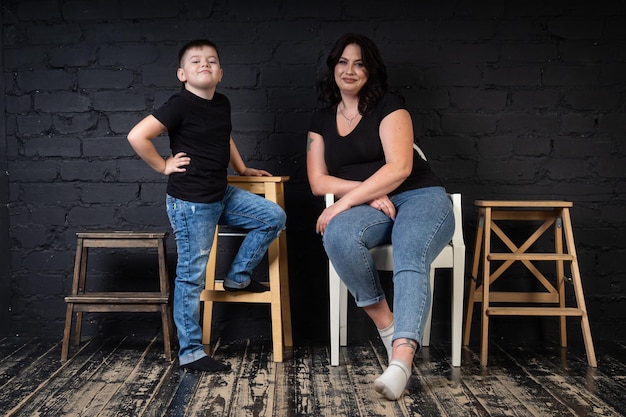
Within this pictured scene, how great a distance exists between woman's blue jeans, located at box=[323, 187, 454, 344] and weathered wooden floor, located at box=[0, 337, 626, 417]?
0.30 metres

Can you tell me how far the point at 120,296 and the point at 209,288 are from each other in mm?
397

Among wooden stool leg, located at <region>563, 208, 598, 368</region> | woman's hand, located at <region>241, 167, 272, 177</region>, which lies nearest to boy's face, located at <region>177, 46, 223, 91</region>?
woman's hand, located at <region>241, 167, 272, 177</region>

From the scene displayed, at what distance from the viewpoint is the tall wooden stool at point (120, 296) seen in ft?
9.77

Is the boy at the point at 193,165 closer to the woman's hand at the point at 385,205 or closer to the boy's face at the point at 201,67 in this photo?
the boy's face at the point at 201,67

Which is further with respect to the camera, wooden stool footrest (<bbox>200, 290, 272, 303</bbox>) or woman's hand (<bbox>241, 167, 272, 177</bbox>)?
woman's hand (<bbox>241, 167, 272, 177</bbox>)

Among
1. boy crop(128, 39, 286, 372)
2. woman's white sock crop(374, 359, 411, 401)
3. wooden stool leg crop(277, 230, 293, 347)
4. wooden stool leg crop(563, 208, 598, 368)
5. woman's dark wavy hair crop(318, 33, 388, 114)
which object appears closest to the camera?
woman's white sock crop(374, 359, 411, 401)

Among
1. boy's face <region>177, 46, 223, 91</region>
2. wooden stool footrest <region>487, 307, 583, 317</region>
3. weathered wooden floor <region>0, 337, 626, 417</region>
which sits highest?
boy's face <region>177, 46, 223, 91</region>

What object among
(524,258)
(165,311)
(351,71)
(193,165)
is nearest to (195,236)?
(193,165)

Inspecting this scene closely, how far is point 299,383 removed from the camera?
2615mm

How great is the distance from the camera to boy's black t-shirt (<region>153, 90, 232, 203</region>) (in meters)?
2.78

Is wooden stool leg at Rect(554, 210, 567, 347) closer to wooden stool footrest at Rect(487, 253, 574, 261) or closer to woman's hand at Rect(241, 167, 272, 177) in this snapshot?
wooden stool footrest at Rect(487, 253, 574, 261)

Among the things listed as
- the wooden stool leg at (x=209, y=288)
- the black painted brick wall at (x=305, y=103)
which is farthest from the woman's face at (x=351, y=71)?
the wooden stool leg at (x=209, y=288)

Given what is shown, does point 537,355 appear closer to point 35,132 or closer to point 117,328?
point 117,328

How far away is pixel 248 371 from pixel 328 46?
1607 mm
